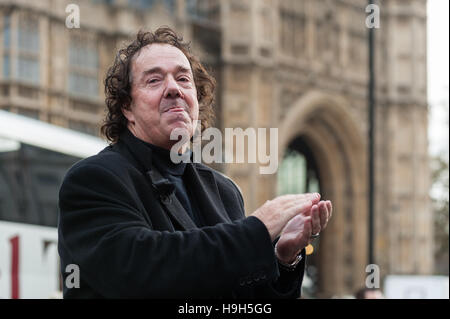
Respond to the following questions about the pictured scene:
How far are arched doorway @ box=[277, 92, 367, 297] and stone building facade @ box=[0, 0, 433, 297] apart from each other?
3cm

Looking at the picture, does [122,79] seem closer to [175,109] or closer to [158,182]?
[175,109]

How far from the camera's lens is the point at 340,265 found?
2666cm

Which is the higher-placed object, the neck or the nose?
the nose

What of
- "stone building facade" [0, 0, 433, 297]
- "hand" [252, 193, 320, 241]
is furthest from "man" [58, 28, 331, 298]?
"stone building facade" [0, 0, 433, 297]

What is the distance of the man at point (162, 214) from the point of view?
5.43 feet

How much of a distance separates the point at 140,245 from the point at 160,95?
447mm

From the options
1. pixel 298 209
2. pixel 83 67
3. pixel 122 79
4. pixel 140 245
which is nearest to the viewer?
pixel 140 245

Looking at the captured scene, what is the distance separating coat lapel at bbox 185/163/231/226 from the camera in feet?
6.57

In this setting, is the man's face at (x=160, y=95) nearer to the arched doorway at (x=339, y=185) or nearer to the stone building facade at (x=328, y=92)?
the stone building facade at (x=328, y=92)

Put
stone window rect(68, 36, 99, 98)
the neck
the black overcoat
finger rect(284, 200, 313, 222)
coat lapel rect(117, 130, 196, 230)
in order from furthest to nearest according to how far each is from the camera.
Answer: stone window rect(68, 36, 99, 98)
the neck
coat lapel rect(117, 130, 196, 230)
finger rect(284, 200, 313, 222)
the black overcoat

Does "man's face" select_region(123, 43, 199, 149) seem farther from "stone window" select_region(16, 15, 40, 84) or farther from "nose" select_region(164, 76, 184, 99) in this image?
"stone window" select_region(16, 15, 40, 84)

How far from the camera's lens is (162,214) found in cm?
184

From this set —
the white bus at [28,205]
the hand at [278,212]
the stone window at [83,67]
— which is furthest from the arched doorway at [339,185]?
the hand at [278,212]

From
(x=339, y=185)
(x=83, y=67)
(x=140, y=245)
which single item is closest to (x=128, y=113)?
(x=140, y=245)
